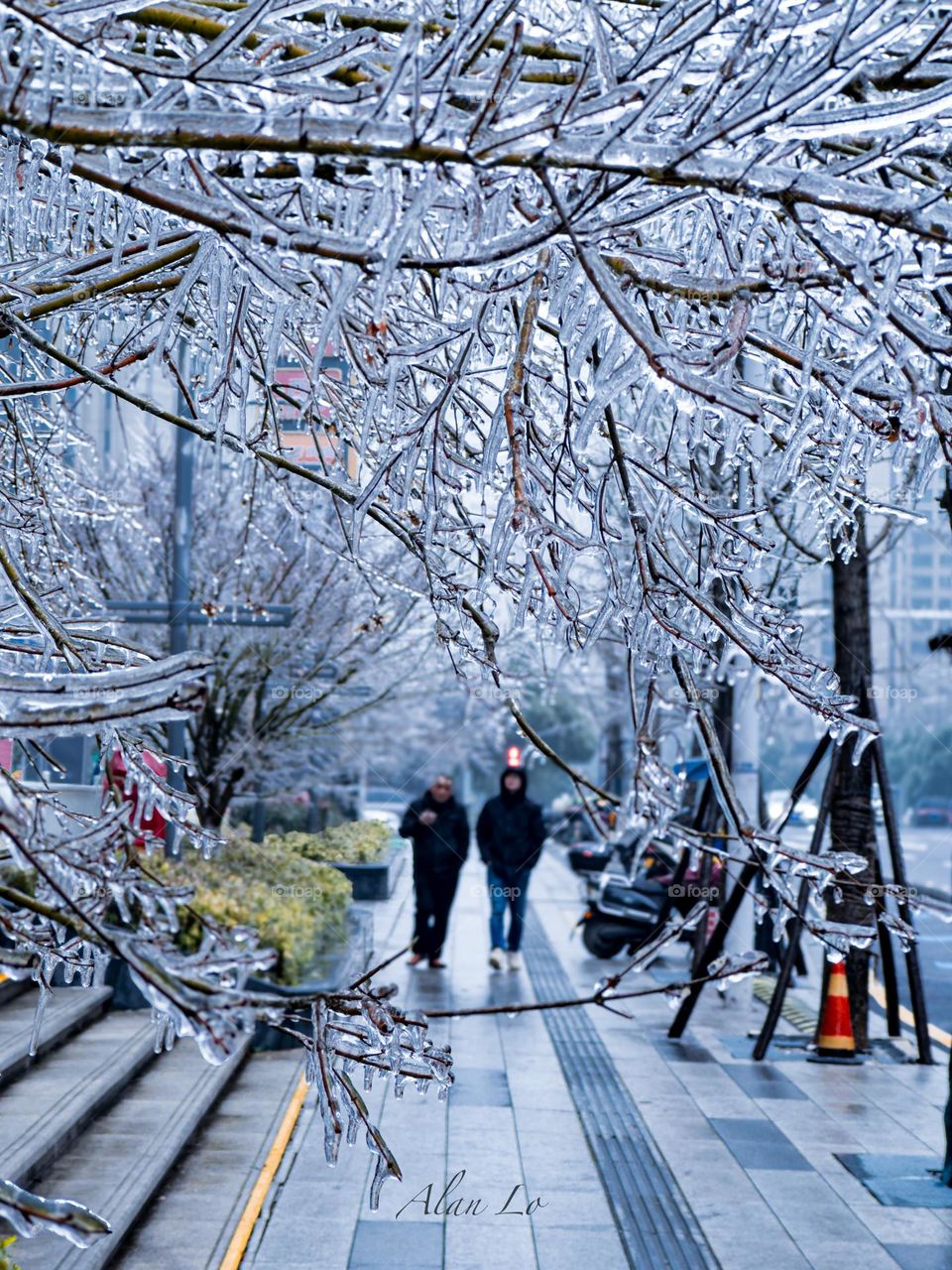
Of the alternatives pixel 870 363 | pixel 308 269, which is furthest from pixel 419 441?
pixel 870 363

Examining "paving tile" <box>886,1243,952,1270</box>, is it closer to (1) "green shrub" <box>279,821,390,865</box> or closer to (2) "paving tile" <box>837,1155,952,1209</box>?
(2) "paving tile" <box>837,1155,952,1209</box>

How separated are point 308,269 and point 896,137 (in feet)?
3.85

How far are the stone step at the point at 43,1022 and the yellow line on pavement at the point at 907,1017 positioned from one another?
560cm

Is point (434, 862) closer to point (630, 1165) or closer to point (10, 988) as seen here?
point (10, 988)

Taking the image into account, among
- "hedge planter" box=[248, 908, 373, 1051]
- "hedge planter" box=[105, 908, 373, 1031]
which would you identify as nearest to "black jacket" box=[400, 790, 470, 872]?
"hedge planter" box=[248, 908, 373, 1051]

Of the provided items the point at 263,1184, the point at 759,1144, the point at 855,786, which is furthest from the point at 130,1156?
the point at 855,786

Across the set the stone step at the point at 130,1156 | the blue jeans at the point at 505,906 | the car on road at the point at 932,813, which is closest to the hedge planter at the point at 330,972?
the stone step at the point at 130,1156

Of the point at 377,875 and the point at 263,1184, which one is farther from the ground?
the point at 377,875

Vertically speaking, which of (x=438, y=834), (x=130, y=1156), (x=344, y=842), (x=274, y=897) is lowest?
(x=130, y=1156)

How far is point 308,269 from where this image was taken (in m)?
3.07

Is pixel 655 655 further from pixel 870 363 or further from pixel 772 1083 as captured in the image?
pixel 772 1083

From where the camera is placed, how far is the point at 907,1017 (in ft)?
41.9

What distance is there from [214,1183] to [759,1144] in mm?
2783

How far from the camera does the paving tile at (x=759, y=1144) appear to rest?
7262mm
